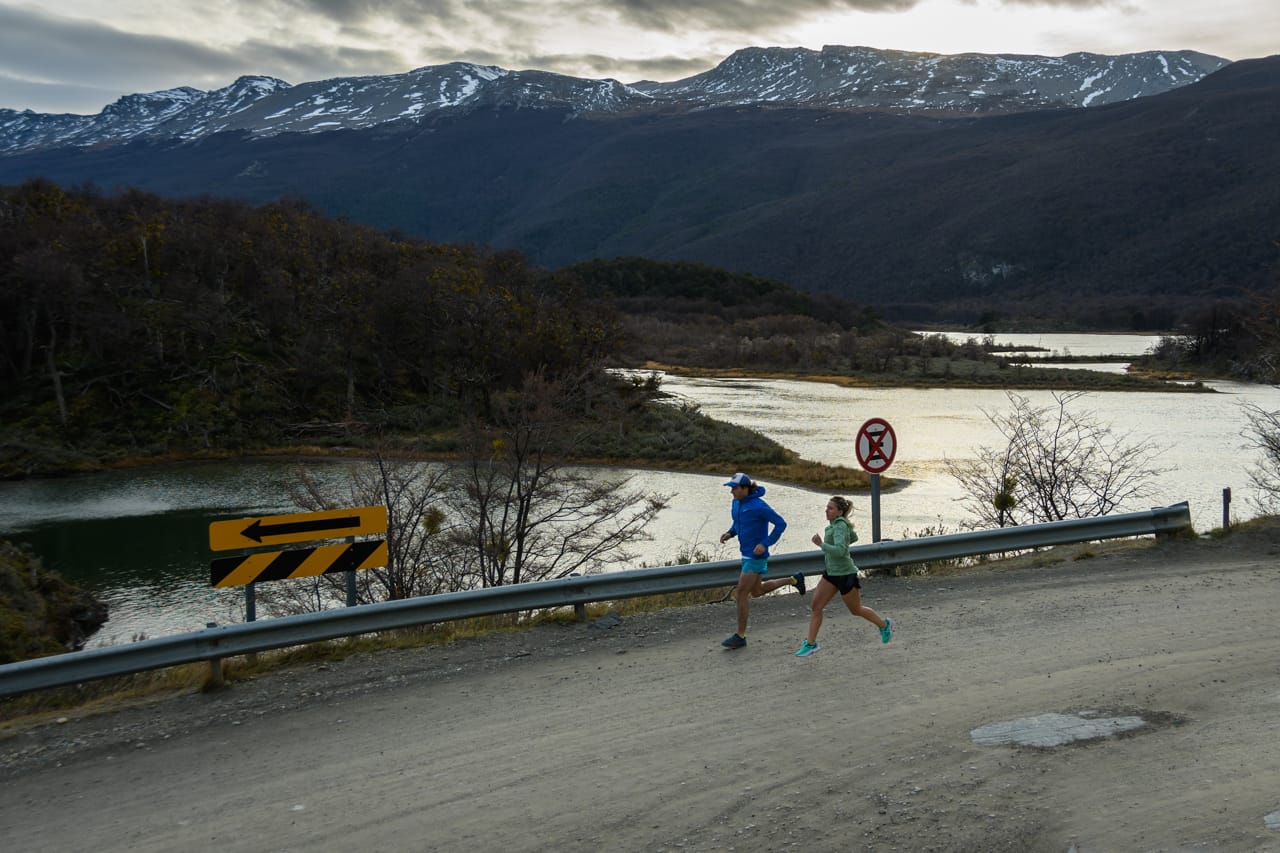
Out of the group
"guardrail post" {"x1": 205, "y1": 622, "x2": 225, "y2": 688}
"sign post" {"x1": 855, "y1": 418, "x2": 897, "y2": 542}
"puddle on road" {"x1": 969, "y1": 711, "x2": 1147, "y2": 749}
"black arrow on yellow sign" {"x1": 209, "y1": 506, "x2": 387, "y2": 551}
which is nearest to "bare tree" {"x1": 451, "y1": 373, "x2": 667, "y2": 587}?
"sign post" {"x1": 855, "y1": 418, "x2": 897, "y2": 542}

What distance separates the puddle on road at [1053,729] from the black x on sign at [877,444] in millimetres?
5462

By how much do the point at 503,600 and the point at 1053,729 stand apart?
498 cm

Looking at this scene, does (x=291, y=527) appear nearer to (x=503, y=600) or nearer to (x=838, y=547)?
(x=503, y=600)

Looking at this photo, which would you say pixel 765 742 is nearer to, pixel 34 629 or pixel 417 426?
pixel 34 629

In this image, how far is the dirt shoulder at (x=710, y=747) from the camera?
552cm

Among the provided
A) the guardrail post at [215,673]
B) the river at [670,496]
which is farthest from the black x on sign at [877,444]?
the guardrail post at [215,673]

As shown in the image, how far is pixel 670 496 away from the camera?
2603 centimetres

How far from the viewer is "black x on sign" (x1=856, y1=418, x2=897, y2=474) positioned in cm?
1224

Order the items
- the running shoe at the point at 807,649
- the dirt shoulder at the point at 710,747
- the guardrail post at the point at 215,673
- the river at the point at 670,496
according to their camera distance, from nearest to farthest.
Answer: the dirt shoulder at the point at 710,747 < the guardrail post at the point at 215,673 < the running shoe at the point at 807,649 < the river at the point at 670,496

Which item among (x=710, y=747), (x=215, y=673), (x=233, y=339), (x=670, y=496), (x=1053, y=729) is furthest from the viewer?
(x=233, y=339)

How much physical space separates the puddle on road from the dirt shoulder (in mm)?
77

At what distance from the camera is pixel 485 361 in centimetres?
5472

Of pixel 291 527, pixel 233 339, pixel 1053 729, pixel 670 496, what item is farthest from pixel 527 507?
pixel 233 339

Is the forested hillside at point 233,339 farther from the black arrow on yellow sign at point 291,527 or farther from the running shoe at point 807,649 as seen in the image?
the running shoe at point 807,649
